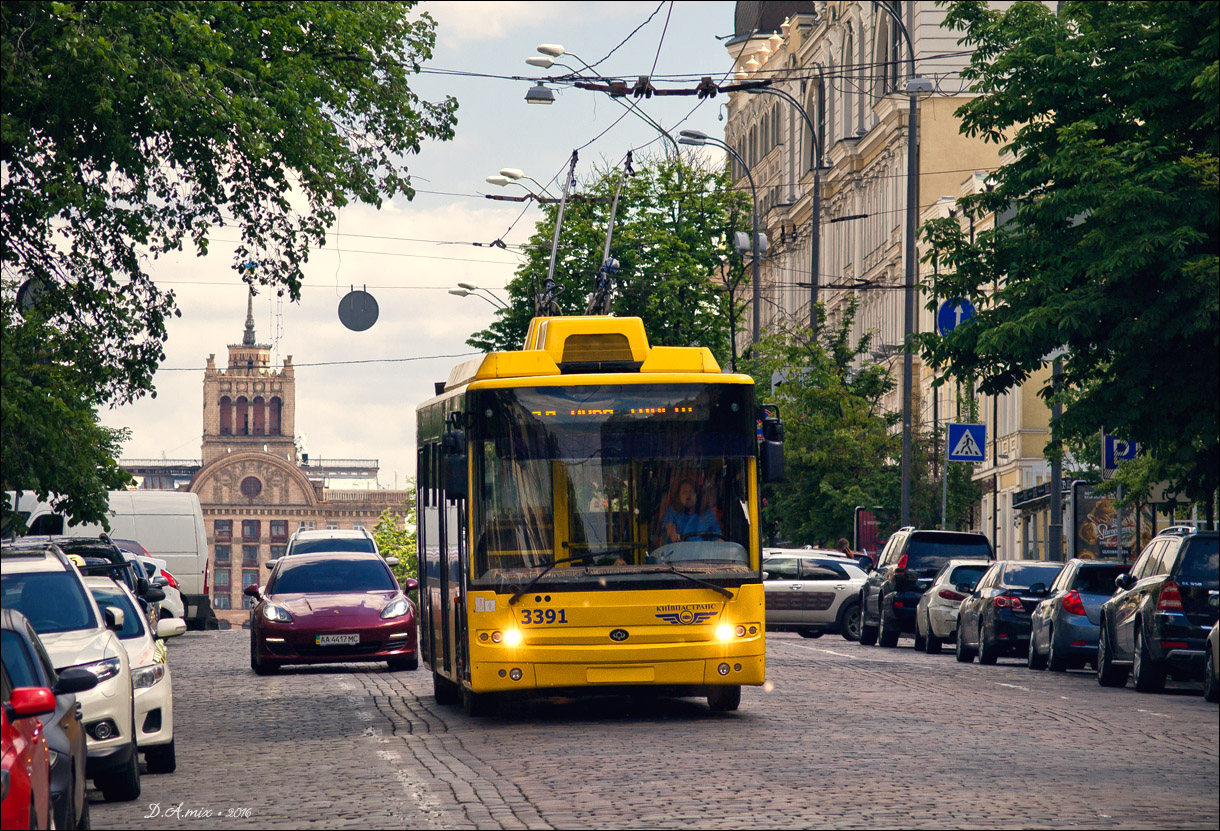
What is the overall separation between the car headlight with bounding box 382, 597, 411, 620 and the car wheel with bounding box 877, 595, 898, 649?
10.6 m

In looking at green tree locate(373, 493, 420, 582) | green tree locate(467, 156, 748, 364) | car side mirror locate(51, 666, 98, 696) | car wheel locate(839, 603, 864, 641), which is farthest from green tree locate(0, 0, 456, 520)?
A: green tree locate(373, 493, 420, 582)

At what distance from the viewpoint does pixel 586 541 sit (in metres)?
16.3

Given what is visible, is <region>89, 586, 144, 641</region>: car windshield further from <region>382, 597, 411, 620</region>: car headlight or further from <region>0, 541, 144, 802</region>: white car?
<region>382, 597, 411, 620</region>: car headlight

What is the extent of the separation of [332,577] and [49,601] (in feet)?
45.1

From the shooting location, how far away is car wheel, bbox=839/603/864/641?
36875mm

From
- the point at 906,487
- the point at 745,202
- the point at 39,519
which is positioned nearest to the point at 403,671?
the point at 39,519

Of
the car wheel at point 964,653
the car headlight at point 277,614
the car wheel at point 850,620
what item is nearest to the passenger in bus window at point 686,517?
the car headlight at point 277,614

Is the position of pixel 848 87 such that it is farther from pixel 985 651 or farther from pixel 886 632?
pixel 985 651

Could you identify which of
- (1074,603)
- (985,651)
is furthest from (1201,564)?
(985,651)

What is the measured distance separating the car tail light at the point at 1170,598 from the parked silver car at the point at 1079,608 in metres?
3.77

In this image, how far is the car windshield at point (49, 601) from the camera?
41.2 feet

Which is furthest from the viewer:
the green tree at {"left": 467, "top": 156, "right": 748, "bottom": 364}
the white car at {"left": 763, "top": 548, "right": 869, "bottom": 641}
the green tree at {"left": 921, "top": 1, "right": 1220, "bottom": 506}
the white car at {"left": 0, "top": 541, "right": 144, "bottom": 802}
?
the green tree at {"left": 467, "top": 156, "right": 748, "bottom": 364}

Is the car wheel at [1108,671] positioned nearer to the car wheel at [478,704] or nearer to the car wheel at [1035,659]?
the car wheel at [1035,659]

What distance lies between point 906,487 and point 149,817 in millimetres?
33034
